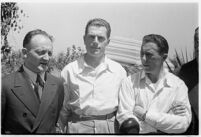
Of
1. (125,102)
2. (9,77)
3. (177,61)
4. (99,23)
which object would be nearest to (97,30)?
(99,23)

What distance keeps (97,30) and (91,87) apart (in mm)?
627

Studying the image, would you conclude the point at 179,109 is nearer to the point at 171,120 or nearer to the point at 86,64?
the point at 171,120

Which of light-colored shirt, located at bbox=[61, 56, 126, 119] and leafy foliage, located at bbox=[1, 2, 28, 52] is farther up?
leafy foliage, located at bbox=[1, 2, 28, 52]

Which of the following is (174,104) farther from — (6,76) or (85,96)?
(6,76)

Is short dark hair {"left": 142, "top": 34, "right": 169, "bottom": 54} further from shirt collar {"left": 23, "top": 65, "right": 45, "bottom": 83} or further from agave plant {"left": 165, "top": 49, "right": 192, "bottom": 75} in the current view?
shirt collar {"left": 23, "top": 65, "right": 45, "bottom": 83}

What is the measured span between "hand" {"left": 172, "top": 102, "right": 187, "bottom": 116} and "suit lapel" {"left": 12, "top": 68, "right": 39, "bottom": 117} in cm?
149

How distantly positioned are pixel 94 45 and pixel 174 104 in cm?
108

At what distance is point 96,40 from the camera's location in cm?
416

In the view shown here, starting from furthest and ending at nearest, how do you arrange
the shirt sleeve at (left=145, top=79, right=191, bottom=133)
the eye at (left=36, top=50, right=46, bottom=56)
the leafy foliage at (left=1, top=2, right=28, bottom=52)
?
the leafy foliage at (left=1, top=2, right=28, bottom=52) < the eye at (left=36, top=50, right=46, bottom=56) < the shirt sleeve at (left=145, top=79, right=191, bottom=133)

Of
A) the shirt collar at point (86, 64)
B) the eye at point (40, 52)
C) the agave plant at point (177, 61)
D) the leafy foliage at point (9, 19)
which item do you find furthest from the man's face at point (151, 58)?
the leafy foliage at point (9, 19)

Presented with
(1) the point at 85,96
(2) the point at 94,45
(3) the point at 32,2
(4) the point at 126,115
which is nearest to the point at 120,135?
(4) the point at 126,115

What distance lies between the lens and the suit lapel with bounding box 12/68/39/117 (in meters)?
4.12

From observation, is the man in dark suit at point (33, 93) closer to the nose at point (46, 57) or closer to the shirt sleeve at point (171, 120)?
the nose at point (46, 57)

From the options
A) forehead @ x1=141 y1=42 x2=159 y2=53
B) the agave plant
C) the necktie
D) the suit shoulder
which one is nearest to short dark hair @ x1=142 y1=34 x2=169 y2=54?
forehead @ x1=141 y1=42 x2=159 y2=53
